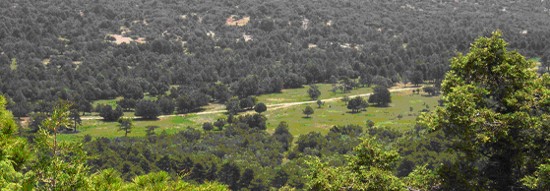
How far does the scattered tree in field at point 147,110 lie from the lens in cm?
11294

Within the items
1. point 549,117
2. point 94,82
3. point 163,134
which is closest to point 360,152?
point 549,117

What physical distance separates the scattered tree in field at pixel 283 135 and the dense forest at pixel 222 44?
30002 millimetres

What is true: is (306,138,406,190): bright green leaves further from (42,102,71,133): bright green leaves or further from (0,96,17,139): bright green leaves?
(0,96,17,139): bright green leaves

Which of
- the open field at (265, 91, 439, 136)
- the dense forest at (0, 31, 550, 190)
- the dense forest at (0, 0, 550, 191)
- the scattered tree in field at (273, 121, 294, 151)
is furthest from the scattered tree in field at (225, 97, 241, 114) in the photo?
the dense forest at (0, 31, 550, 190)

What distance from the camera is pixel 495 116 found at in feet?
63.7

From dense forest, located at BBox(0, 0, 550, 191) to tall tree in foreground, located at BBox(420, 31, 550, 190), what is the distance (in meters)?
0.06

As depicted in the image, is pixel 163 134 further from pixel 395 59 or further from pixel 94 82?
pixel 395 59

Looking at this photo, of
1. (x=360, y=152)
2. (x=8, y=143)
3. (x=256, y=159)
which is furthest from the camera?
(x=256, y=159)

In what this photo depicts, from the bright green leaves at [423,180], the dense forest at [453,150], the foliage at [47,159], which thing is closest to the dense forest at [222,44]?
the dense forest at [453,150]

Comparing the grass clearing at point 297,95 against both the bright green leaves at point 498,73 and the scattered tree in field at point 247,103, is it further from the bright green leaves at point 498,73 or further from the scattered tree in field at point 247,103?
the bright green leaves at point 498,73

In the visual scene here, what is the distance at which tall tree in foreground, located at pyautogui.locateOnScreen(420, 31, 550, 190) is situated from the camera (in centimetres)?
1925

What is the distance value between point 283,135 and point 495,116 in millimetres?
77352

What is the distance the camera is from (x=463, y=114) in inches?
763

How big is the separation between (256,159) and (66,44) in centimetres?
8272
